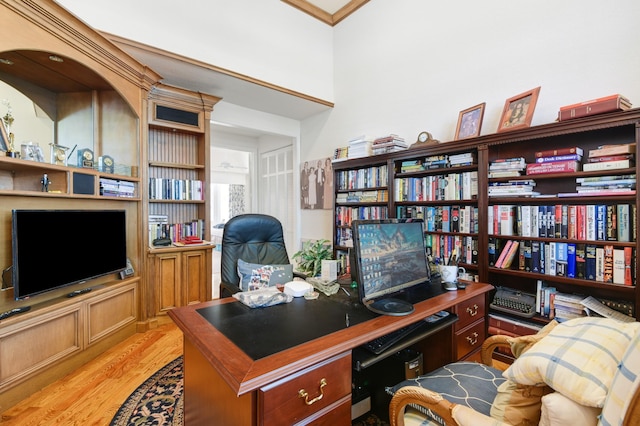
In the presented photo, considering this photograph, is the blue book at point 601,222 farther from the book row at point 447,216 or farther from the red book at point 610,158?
the book row at point 447,216

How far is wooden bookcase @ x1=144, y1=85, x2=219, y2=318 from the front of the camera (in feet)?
10.0

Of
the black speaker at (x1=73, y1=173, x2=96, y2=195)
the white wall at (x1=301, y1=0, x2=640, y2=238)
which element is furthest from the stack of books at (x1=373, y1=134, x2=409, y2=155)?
the black speaker at (x1=73, y1=173, x2=96, y2=195)

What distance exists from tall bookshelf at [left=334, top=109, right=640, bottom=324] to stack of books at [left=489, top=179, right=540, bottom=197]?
31 millimetres

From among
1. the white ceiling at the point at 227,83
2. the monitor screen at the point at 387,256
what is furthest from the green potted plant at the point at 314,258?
the white ceiling at the point at 227,83

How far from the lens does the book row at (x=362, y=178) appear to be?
10.6 feet

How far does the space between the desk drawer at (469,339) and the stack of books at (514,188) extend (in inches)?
41.0

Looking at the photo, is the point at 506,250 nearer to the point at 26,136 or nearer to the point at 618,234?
the point at 618,234

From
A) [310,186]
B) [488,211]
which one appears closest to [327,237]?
[310,186]

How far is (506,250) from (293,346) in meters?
2.03

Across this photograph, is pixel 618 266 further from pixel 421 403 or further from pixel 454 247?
pixel 421 403

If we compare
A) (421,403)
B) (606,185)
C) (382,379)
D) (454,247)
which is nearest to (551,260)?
(606,185)

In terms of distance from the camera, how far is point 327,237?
14.0 feet

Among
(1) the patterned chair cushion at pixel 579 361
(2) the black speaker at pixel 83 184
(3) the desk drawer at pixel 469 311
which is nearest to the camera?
(1) the patterned chair cushion at pixel 579 361

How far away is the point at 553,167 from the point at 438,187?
0.86 meters
